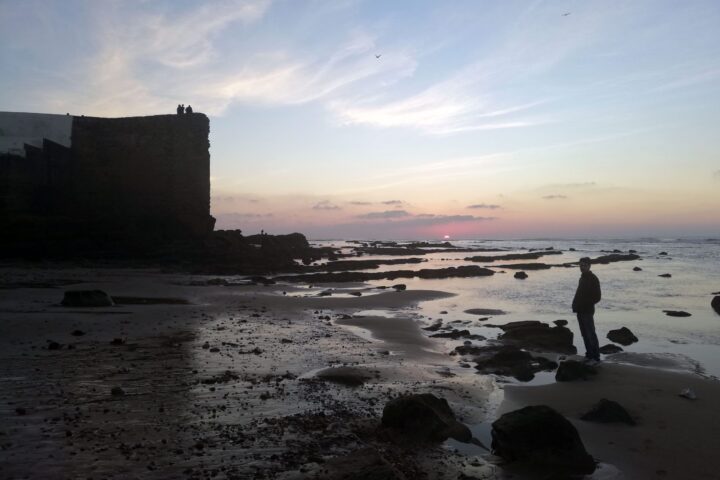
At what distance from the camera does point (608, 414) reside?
23.4 ft

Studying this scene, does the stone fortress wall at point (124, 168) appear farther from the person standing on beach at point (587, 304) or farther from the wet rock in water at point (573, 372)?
the wet rock in water at point (573, 372)

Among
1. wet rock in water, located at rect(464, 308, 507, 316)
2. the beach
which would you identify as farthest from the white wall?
wet rock in water, located at rect(464, 308, 507, 316)

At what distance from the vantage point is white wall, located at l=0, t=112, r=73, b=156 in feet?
128

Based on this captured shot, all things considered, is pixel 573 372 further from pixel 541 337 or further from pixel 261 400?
pixel 261 400

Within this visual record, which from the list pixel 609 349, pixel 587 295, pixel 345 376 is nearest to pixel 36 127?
pixel 345 376

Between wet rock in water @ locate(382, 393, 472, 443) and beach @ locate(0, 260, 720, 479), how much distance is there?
22 cm

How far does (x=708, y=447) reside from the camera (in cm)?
616

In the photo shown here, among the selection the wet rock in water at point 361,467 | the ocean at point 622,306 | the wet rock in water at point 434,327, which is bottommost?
the wet rock in water at point 434,327

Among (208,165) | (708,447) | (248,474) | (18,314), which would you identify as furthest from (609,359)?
(208,165)

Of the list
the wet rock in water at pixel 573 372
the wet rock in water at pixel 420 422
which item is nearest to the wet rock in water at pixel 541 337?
the wet rock in water at pixel 573 372

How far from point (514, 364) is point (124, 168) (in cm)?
3810

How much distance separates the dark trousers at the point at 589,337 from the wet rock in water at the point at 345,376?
15.3 feet

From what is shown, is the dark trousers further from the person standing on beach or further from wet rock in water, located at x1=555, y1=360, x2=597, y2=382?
wet rock in water, located at x1=555, y1=360, x2=597, y2=382

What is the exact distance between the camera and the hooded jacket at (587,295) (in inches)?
425
